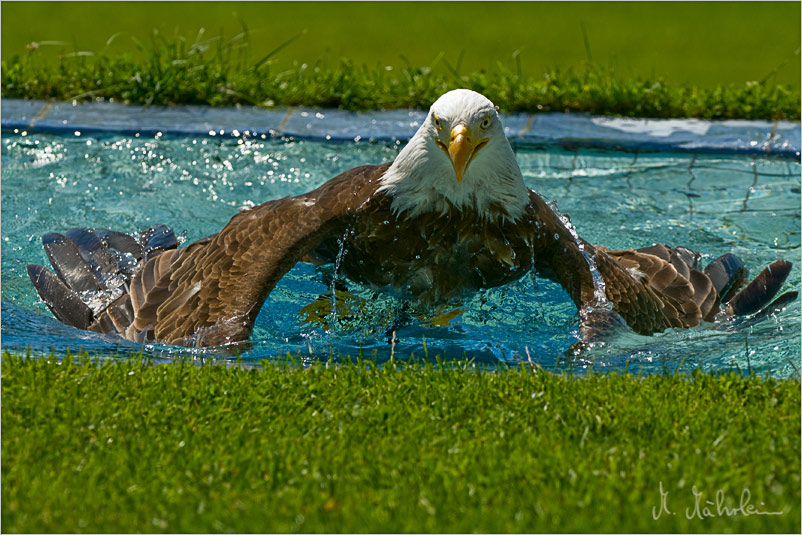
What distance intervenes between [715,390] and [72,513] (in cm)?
249

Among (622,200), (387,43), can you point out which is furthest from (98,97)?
(622,200)

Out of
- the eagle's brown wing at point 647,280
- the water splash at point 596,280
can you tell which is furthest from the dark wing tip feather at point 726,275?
the water splash at point 596,280

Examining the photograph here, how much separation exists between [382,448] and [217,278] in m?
1.78

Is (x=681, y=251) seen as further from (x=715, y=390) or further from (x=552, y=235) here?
(x=715, y=390)

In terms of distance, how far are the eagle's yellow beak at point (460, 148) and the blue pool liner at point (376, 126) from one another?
149 inches

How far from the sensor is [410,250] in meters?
5.40

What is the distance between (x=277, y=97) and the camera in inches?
364

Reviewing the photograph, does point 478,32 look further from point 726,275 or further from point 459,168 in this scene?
point 459,168

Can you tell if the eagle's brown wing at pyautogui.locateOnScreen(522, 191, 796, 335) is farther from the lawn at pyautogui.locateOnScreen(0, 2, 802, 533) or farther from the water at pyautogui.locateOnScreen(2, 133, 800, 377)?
the lawn at pyautogui.locateOnScreen(0, 2, 802, 533)

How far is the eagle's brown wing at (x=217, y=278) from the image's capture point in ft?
16.9

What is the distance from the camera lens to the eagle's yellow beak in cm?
477

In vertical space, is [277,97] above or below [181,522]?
above

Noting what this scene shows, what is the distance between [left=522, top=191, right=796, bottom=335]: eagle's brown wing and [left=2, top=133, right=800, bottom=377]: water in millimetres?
146
